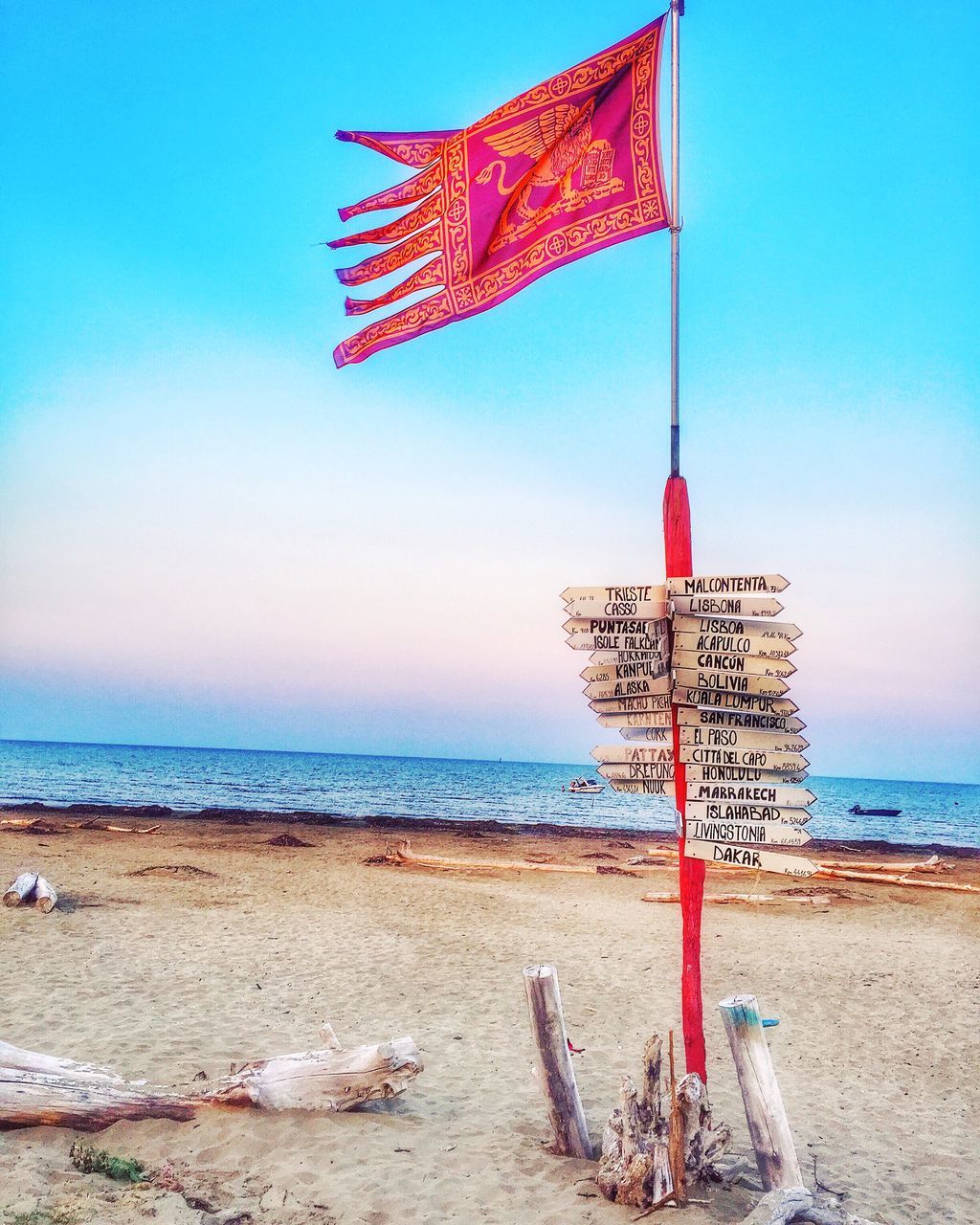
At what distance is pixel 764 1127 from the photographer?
4473 millimetres

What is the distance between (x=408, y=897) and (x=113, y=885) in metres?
5.20

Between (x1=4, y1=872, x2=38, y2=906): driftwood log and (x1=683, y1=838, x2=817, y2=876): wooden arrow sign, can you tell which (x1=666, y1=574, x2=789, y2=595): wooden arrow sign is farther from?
(x1=4, y1=872, x2=38, y2=906): driftwood log

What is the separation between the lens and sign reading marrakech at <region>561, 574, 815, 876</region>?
4.29 metres

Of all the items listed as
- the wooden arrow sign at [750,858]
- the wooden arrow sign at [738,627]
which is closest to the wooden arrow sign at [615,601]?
the wooden arrow sign at [738,627]

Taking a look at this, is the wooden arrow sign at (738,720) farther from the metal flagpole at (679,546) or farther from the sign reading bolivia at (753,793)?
the sign reading bolivia at (753,793)

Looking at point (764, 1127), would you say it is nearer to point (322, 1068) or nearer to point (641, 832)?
point (322, 1068)

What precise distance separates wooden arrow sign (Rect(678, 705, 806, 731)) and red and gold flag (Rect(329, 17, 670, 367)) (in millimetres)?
2835

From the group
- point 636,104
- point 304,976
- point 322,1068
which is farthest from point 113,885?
point 636,104

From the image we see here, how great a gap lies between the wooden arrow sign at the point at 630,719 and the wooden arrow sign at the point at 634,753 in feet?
0.36

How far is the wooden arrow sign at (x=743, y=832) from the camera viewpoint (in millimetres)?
4180

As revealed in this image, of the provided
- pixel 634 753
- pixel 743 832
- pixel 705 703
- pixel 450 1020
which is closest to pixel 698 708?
pixel 705 703

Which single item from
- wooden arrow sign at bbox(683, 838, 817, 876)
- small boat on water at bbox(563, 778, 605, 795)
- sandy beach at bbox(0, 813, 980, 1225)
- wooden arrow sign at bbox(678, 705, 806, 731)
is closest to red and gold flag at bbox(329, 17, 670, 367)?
wooden arrow sign at bbox(678, 705, 806, 731)

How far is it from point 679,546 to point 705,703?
886 millimetres

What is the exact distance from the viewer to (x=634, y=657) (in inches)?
180
